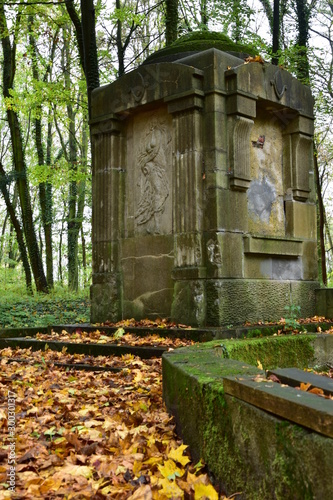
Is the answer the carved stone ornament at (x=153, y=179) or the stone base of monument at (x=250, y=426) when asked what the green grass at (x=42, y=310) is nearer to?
the carved stone ornament at (x=153, y=179)

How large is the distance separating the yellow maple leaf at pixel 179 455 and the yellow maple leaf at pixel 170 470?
0.05m

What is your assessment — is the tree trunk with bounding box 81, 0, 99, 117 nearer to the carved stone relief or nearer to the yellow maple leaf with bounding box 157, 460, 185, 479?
the carved stone relief

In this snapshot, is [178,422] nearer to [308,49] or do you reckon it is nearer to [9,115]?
[308,49]

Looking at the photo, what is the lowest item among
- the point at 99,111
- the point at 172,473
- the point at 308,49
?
the point at 172,473

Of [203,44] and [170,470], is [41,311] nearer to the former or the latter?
[203,44]

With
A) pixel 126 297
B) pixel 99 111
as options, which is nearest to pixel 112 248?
pixel 126 297

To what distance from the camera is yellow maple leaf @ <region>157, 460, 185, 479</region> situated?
2.85m

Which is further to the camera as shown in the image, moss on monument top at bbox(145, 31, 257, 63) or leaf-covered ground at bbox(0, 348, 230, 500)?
moss on monument top at bbox(145, 31, 257, 63)

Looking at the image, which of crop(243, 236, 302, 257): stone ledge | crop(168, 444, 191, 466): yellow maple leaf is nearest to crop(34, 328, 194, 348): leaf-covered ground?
crop(243, 236, 302, 257): stone ledge

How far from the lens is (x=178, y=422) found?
3.53 m

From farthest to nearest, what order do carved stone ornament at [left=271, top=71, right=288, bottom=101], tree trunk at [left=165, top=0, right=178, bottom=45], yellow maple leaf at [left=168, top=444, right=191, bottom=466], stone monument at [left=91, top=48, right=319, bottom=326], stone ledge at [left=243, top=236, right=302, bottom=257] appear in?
1. tree trunk at [left=165, top=0, right=178, bottom=45]
2. carved stone ornament at [left=271, top=71, right=288, bottom=101]
3. stone ledge at [left=243, top=236, right=302, bottom=257]
4. stone monument at [left=91, top=48, right=319, bottom=326]
5. yellow maple leaf at [left=168, top=444, right=191, bottom=466]

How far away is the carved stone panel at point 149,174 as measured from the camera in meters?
7.65

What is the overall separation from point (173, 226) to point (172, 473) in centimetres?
478

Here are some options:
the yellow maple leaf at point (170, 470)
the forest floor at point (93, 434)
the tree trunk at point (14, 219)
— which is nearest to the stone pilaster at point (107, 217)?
the forest floor at point (93, 434)
